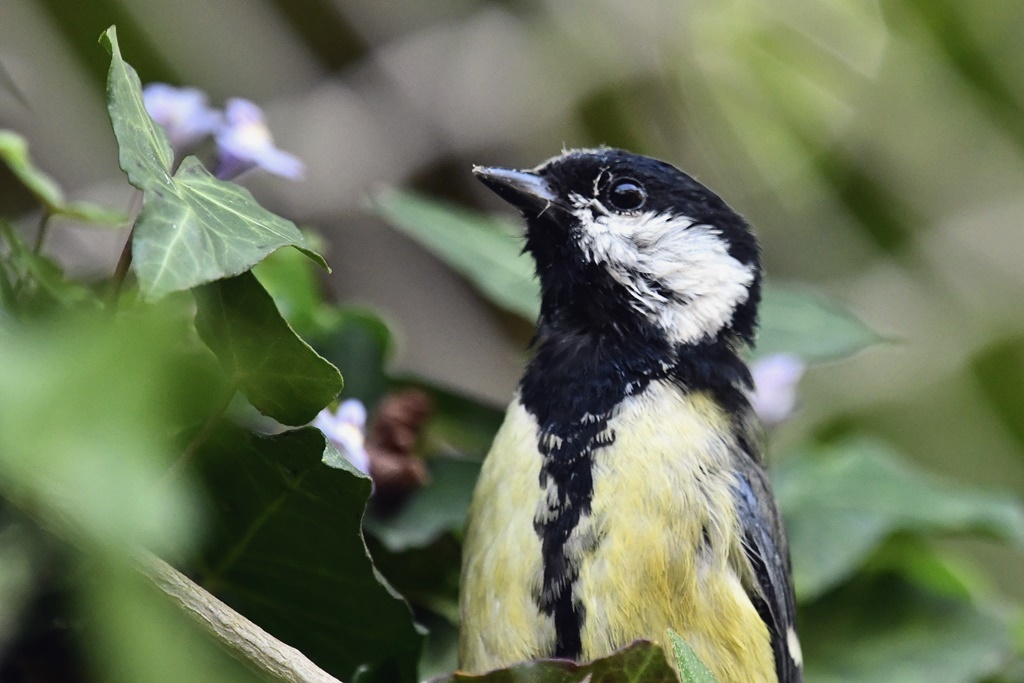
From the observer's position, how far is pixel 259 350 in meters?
0.55

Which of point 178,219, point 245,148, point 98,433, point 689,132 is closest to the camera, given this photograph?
point 98,433

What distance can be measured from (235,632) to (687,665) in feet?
0.70

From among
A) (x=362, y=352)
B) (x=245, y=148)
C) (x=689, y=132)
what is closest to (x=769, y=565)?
(x=362, y=352)

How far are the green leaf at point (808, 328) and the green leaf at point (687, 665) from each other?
0.53m

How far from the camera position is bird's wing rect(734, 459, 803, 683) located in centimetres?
A: 80

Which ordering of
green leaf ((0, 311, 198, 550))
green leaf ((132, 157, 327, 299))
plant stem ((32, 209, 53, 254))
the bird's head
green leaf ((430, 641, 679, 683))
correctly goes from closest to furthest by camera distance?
green leaf ((0, 311, 198, 550)) → green leaf ((132, 157, 327, 299)) → green leaf ((430, 641, 679, 683)) → plant stem ((32, 209, 53, 254)) → the bird's head

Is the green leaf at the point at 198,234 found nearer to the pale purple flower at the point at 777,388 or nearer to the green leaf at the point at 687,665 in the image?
the green leaf at the point at 687,665

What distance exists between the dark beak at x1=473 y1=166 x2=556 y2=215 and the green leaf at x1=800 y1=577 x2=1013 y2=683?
458 millimetres

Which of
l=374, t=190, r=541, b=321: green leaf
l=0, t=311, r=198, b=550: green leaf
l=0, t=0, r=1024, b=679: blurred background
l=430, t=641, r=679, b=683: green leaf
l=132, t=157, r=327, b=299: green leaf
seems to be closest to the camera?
l=0, t=311, r=198, b=550: green leaf

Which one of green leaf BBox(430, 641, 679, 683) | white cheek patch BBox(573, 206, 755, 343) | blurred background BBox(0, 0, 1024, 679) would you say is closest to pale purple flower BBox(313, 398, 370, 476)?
green leaf BBox(430, 641, 679, 683)

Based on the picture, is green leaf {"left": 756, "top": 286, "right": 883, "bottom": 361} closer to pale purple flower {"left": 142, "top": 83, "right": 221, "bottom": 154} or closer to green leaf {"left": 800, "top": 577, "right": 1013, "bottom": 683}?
green leaf {"left": 800, "top": 577, "right": 1013, "bottom": 683}

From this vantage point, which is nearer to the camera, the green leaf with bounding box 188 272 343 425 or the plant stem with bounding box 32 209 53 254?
the green leaf with bounding box 188 272 343 425

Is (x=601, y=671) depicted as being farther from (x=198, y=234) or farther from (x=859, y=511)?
(x=859, y=511)

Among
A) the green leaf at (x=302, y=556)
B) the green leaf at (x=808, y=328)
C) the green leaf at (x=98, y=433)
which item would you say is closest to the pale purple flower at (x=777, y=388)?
the green leaf at (x=808, y=328)
